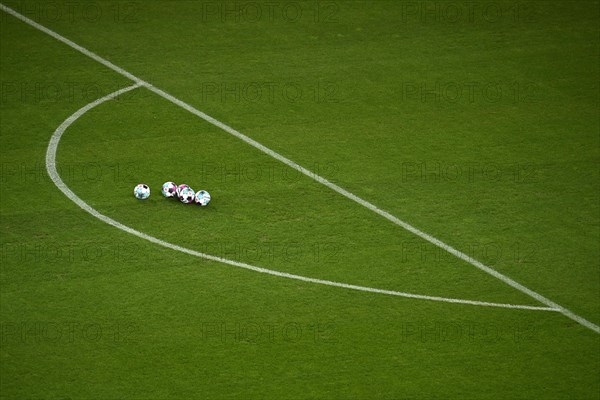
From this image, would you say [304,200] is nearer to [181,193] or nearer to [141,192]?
[181,193]

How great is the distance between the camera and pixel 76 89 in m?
17.3

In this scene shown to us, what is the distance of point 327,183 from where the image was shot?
15.3m

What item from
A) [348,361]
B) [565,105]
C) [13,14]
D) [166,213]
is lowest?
[348,361]

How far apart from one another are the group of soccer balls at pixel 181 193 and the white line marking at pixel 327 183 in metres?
1.77

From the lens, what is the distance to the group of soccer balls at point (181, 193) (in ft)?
47.6

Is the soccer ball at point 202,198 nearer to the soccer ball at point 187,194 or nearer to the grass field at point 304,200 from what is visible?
the soccer ball at point 187,194

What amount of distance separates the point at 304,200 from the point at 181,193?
1768 mm

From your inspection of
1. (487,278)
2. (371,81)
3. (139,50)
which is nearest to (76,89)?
(139,50)

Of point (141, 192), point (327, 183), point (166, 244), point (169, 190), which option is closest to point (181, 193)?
point (169, 190)

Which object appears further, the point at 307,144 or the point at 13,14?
the point at 13,14

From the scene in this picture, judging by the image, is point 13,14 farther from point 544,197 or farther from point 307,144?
point 544,197

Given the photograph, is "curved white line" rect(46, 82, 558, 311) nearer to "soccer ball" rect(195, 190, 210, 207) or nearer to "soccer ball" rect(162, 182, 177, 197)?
"soccer ball" rect(162, 182, 177, 197)

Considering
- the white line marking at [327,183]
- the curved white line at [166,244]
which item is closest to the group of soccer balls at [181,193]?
the curved white line at [166,244]

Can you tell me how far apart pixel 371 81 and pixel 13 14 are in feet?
22.5
